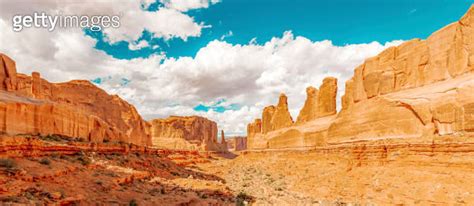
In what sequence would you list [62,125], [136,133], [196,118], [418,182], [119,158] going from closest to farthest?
1. [418,182]
2. [62,125]
3. [119,158]
4. [136,133]
5. [196,118]

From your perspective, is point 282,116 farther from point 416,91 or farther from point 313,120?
point 416,91

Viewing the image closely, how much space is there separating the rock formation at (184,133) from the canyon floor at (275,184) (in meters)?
84.4

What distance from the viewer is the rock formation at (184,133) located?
110875 mm

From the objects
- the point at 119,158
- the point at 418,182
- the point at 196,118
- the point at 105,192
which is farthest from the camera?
the point at 196,118

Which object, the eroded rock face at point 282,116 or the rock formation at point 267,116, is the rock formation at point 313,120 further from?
the rock formation at point 267,116

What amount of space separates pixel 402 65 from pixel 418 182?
42.2ft

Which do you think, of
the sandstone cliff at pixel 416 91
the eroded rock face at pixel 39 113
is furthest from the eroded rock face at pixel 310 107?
the eroded rock face at pixel 39 113

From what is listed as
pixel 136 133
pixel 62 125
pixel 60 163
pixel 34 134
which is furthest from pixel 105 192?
pixel 136 133

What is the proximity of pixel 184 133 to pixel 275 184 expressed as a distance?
100.0m

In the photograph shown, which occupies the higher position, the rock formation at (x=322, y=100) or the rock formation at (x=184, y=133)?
the rock formation at (x=322, y=100)

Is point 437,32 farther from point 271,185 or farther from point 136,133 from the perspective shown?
point 136,133

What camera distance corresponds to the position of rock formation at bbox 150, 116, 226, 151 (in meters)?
111

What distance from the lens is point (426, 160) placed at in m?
17.8

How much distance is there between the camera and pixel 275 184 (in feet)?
94.1
